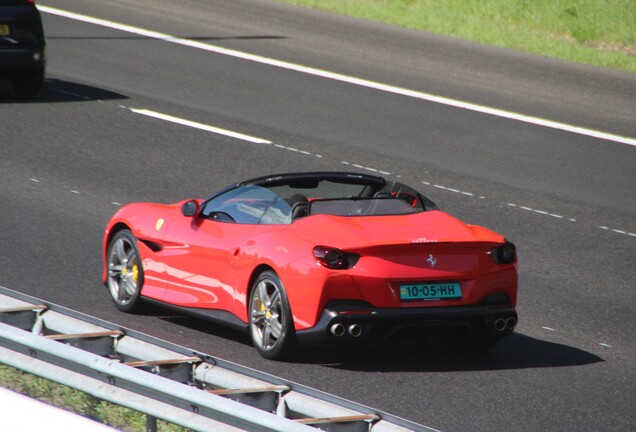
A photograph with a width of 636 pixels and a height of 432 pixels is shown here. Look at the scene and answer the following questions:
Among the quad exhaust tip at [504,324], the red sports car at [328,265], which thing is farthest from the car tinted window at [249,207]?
the quad exhaust tip at [504,324]

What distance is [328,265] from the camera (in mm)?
8414

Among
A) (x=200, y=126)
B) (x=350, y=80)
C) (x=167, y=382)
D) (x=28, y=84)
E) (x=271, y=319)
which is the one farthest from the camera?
(x=350, y=80)

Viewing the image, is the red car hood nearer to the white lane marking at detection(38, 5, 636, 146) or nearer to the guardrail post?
the guardrail post

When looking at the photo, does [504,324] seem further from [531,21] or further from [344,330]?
[531,21]

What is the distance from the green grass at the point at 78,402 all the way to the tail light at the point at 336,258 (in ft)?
5.44

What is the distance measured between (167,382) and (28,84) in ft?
40.2

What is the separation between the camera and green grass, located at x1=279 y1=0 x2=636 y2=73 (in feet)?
73.7

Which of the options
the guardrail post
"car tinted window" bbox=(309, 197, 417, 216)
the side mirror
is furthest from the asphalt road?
the guardrail post

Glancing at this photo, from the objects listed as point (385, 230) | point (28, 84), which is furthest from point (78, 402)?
point (28, 84)

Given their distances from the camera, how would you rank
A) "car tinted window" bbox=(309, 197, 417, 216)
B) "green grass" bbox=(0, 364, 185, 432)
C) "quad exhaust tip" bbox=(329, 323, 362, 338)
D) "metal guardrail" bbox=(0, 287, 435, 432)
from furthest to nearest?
"car tinted window" bbox=(309, 197, 417, 216)
"quad exhaust tip" bbox=(329, 323, 362, 338)
"green grass" bbox=(0, 364, 185, 432)
"metal guardrail" bbox=(0, 287, 435, 432)

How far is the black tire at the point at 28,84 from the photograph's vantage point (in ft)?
58.6

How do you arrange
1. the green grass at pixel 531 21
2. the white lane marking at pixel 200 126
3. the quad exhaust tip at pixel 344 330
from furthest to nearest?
the green grass at pixel 531 21, the white lane marking at pixel 200 126, the quad exhaust tip at pixel 344 330

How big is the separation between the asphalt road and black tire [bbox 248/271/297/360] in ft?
0.51

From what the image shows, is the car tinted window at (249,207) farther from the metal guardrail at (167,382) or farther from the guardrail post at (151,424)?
the guardrail post at (151,424)
